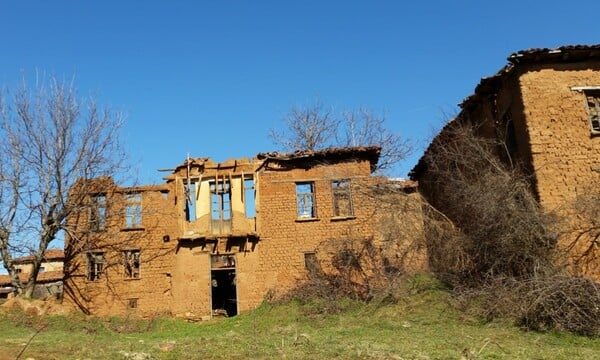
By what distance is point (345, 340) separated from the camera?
38.1 ft

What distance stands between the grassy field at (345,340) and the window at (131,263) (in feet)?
9.60

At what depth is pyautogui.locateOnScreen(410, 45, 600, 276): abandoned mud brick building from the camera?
15.4 meters

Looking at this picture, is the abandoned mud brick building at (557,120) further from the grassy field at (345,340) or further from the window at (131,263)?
the window at (131,263)

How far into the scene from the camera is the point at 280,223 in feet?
70.2

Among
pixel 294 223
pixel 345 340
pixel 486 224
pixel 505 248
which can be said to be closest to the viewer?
pixel 345 340

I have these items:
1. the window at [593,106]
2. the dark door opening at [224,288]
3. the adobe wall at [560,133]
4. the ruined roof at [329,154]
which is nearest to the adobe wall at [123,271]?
the dark door opening at [224,288]

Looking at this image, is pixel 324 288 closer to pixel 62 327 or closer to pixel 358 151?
pixel 358 151

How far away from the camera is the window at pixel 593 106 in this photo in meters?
16.2

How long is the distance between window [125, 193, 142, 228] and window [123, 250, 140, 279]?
1.10m

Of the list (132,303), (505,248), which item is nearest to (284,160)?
(132,303)

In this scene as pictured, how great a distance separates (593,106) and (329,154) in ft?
31.6

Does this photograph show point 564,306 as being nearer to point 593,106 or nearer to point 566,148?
point 566,148

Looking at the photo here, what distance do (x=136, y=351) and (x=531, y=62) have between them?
44.8 feet

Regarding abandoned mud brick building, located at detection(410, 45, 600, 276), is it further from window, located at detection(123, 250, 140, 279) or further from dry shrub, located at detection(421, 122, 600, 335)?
window, located at detection(123, 250, 140, 279)
